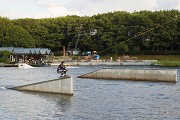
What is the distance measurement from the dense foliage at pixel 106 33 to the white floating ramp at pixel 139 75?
65.4m

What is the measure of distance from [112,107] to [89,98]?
4722mm

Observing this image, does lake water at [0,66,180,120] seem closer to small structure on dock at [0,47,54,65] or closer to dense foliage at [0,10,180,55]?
small structure on dock at [0,47,54,65]

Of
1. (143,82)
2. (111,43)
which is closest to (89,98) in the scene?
(143,82)

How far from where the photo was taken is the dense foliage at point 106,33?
385 ft

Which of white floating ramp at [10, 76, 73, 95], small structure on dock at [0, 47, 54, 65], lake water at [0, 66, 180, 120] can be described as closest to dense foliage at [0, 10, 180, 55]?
small structure on dock at [0, 47, 54, 65]

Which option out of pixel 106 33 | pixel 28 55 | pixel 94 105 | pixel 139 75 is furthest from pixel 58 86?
pixel 106 33

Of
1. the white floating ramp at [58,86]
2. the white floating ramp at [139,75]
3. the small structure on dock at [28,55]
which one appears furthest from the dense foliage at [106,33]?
the white floating ramp at [58,86]

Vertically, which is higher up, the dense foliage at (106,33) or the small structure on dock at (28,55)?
the dense foliage at (106,33)

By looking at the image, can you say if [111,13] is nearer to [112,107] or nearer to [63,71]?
[63,71]

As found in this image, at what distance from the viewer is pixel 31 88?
32.4 meters

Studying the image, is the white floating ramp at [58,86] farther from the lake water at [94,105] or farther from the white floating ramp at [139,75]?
the white floating ramp at [139,75]

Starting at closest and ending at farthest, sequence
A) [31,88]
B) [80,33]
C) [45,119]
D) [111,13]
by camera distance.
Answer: [45,119] → [31,88] → [80,33] → [111,13]

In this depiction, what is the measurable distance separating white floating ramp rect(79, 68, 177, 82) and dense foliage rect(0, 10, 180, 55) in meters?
65.4

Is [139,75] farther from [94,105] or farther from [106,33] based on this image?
[106,33]
